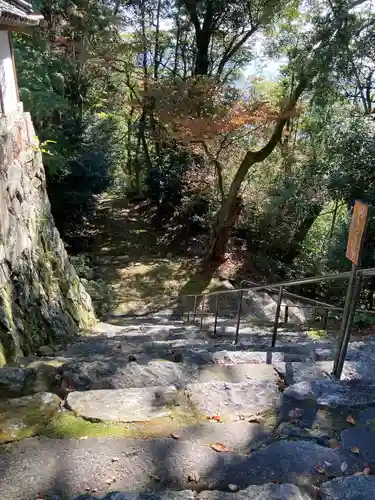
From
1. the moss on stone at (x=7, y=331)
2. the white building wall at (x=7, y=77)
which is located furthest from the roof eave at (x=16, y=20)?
the moss on stone at (x=7, y=331)

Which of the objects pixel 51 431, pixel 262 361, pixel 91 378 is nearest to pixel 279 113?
pixel 262 361

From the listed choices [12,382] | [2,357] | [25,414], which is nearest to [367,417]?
[25,414]

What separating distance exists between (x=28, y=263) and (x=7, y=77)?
3042mm

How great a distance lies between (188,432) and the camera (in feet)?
7.39

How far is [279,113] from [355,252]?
8.62 m

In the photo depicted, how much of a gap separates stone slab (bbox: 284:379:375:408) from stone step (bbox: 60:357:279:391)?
Answer: 0.28 metres

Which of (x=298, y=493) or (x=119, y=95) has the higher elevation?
(x=119, y=95)

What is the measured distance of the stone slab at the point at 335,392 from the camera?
2.52 m

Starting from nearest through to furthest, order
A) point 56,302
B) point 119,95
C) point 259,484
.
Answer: point 259,484 → point 56,302 → point 119,95

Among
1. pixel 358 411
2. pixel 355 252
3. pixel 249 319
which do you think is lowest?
pixel 249 319

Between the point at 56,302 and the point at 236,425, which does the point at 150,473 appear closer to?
the point at 236,425

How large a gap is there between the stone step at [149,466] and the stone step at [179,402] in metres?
0.31

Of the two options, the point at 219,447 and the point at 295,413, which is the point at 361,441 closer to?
the point at 295,413

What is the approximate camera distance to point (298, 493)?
67.4 inches
